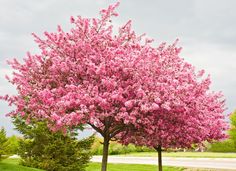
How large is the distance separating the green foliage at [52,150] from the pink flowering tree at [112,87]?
8.81 m

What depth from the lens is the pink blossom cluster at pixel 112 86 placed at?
13.7m

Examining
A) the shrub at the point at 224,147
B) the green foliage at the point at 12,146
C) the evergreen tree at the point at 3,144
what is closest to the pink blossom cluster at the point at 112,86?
the evergreen tree at the point at 3,144

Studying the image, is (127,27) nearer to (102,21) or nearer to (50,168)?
(102,21)

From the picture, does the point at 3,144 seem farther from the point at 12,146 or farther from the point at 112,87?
the point at 112,87

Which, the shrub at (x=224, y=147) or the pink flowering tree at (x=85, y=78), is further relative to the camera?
the shrub at (x=224, y=147)

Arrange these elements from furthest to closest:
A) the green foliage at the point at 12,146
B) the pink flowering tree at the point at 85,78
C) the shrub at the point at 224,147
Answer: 1. the shrub at the point at 224,147
2. the green foliage at the point at 12,146
3. the pink flowering tree at the point at 85,78

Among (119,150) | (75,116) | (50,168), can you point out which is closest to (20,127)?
(50,168)

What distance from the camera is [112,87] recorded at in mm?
13734

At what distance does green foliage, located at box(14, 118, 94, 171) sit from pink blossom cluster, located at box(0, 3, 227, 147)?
8.22 meters

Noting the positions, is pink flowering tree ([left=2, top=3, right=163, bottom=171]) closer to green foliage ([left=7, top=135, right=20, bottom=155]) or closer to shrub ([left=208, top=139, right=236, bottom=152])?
green foliage ([left=7, top=135, right=20, bottom=155])

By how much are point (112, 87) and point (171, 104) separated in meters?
2.25

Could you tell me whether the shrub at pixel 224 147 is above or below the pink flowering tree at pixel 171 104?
above

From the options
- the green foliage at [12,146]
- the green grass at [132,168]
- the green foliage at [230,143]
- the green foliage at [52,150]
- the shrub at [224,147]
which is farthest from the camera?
the shrub at [224,147]

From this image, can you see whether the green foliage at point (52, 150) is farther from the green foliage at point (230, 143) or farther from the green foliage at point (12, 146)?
the green foliage at point (230, 143)
